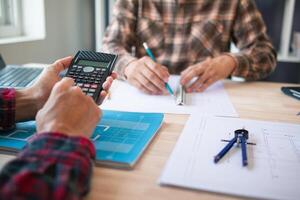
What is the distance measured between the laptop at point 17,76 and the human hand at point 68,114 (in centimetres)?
40

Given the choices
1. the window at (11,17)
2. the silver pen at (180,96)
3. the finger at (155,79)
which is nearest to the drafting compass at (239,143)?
the silver pen at (180,96)

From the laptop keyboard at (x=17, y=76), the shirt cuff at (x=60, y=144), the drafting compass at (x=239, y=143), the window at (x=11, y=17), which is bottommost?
the drafting compass at (x=239, y=143)

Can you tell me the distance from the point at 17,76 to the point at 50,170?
0.65 metres

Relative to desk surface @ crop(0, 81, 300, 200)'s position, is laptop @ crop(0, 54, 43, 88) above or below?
above

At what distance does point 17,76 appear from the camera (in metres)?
0.97

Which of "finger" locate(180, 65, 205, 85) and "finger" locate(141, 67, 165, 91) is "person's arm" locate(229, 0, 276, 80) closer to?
"finger" locate(180, 65, 205, 85)

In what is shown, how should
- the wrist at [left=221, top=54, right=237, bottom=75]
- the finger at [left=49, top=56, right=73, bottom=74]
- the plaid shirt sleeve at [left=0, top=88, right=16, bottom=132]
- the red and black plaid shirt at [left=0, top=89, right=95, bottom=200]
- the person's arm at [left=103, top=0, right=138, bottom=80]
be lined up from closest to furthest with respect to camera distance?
the red and black plaid shirt at [left=0, top=89, right=95, bottom=200], the plaid shirt sleeve at [left=0, top=88, right=16, bottom=132], the finger at [left=49, top=56, right=73, bottom=74], the wrist at [left=221, top=54, right=237, bottom=75], the person's arm at [left=103, top=0, right=138, bottom=80]

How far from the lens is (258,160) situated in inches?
20.2

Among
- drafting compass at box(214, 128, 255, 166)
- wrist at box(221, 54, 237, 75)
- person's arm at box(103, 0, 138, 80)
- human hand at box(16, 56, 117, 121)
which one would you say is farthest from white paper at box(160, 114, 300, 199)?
person's arm at box(103, 0, 138, 80)

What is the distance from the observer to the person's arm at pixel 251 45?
1.12 metres

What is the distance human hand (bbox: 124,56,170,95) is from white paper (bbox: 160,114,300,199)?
255 mm

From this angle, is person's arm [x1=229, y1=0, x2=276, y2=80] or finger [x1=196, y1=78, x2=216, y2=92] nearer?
finger [x1=196, y1=78, x2=216, y2=92]

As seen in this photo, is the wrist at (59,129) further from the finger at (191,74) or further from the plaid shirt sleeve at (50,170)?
the finger at (191,74)

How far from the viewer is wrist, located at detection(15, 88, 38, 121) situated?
0.64 m
